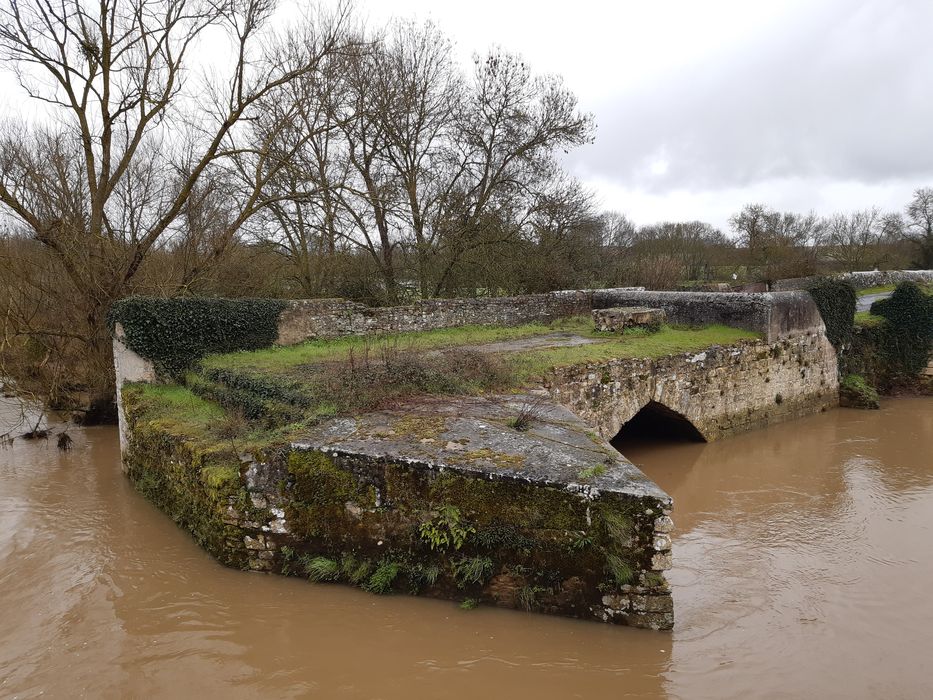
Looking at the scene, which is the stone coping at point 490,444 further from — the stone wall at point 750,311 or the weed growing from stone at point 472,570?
the stone wall at point 750,311

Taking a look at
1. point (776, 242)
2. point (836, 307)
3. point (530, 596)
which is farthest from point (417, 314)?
point (776, 242)

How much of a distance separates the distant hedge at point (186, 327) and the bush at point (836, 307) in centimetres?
1197

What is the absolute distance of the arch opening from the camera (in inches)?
438

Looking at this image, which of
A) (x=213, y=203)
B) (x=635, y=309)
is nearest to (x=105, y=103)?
(x=213, y=203)

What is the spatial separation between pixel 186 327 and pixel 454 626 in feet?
23.6

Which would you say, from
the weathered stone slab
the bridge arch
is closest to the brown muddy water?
the bridge arch

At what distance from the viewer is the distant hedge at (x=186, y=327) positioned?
30.7ft

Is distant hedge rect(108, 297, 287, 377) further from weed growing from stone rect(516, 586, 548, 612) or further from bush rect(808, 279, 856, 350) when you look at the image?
bush rect(808, 279, 856, 350)

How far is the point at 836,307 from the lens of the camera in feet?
46.1

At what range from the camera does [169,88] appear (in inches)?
476

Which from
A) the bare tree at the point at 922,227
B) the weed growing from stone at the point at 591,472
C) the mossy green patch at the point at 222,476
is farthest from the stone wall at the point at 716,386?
the bare tree at the point at 922,227

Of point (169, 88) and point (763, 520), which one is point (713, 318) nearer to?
point (763, 520)

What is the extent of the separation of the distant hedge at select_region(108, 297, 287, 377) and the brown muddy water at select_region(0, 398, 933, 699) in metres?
2.58

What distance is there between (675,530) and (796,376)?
7447mm
